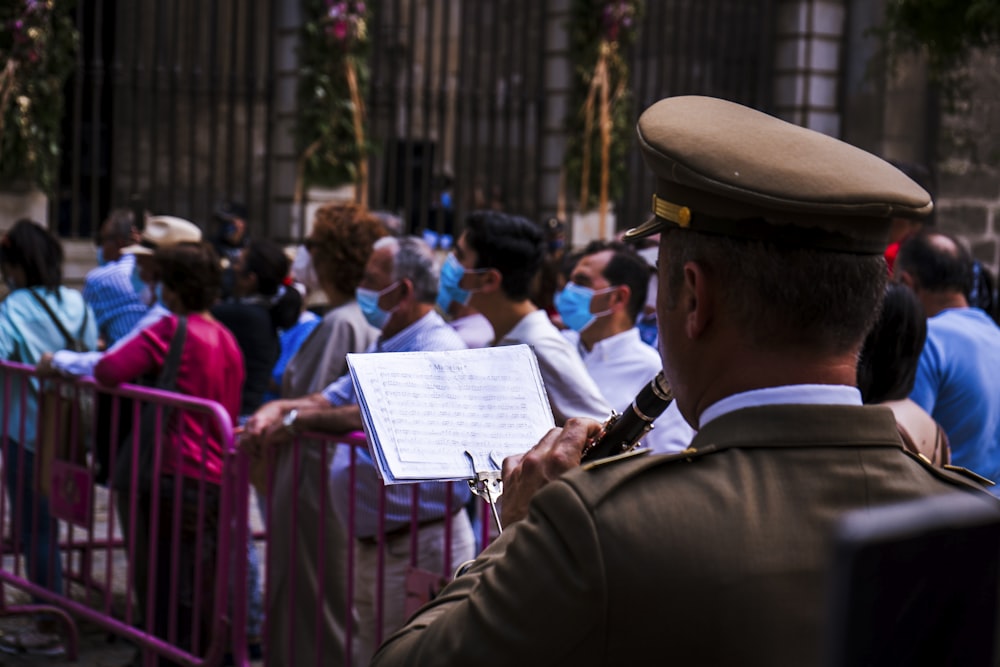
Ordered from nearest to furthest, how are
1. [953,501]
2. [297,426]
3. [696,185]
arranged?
[953,501], [696,185], [297,426]

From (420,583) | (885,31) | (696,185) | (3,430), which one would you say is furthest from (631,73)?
(696,185)

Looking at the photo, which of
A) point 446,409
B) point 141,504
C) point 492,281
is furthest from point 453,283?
point 446,409

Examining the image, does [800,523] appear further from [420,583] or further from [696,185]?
[420,583]

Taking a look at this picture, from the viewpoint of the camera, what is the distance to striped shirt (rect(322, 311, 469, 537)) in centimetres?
440

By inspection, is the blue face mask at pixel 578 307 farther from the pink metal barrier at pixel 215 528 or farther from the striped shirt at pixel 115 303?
the striped shirt at pixel 115 303

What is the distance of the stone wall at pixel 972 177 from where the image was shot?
1422 centimetres

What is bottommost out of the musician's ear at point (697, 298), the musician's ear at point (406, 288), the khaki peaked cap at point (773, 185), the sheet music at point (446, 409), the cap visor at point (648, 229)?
the musician's ear at point (406, 288)

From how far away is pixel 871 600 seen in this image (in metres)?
1.00

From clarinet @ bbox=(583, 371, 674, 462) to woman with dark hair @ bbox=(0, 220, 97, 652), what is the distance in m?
4.29

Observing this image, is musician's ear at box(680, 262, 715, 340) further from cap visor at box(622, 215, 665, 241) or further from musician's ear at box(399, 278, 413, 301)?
musician's ear at box(399, 278, 413, 301)

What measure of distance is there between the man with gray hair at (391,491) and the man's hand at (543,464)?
7.79 ft

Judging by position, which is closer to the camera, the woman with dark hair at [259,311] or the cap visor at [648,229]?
the cap visor at [648,229]

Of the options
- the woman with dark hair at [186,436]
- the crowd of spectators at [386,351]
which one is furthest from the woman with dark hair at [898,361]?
the woman with dark hair at [186,436]

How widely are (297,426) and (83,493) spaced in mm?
1405
